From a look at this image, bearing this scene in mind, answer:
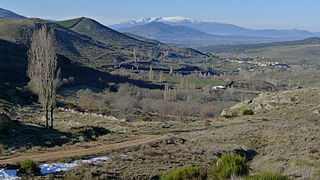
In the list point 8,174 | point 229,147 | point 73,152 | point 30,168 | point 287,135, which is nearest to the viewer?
point 8,174

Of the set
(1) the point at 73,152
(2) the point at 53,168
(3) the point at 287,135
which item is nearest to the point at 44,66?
(1) the point at 73,152

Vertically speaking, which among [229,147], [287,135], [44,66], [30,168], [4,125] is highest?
[44,66]

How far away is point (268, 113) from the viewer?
3881cm

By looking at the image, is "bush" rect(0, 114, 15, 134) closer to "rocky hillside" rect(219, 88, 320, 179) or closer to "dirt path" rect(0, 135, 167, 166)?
"dirt path" rect(0, 135, 167, 166)

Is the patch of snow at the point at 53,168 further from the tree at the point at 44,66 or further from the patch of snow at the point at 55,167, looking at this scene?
the tree at the point at 44,66

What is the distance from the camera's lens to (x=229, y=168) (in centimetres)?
1283

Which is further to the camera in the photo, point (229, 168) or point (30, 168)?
point (30, 168)

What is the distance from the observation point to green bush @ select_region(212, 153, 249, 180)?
12679mm

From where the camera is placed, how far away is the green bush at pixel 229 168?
1268cm

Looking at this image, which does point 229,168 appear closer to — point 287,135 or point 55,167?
point 55,167

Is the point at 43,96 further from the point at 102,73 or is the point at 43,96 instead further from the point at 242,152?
the point at 102,73

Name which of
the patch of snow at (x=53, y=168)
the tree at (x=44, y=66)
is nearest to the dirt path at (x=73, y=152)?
the patch of snow at (x=53, y=168)

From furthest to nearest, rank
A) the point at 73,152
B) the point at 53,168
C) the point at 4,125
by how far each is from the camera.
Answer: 1. the point at 4,125
2. the point at 73,152
3. the point at 53,168

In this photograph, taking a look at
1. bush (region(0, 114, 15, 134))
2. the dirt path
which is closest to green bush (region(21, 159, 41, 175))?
the dirt path
